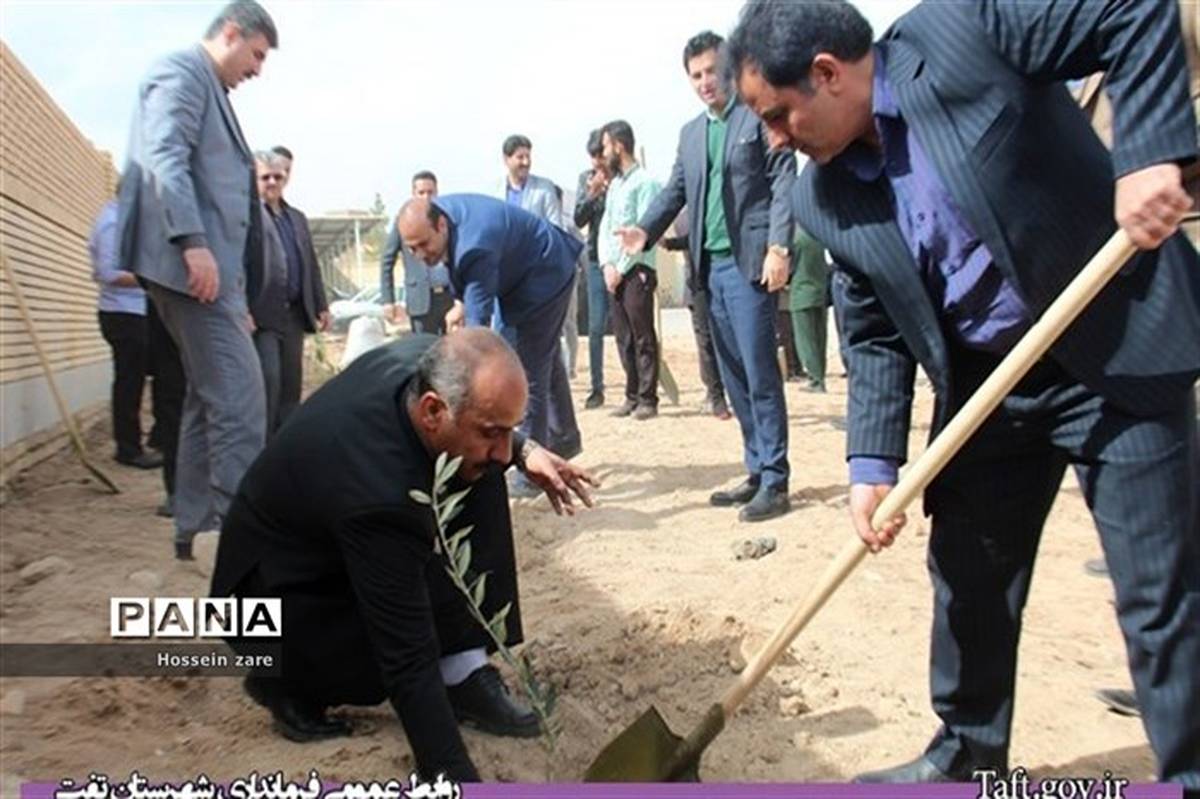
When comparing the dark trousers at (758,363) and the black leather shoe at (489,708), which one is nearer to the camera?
the black leather shoe at (489,708)

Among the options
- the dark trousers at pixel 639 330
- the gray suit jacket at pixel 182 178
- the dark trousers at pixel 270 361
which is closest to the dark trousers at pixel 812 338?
the dark trousers at pixel 639 330

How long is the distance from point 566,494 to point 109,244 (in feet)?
13.8

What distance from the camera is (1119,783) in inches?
71.4

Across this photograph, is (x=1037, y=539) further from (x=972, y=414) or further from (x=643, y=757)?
(x=643, y=757)

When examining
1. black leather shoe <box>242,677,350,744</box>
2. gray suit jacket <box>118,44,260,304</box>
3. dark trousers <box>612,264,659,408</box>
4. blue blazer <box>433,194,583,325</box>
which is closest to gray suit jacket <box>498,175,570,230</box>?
dark trousers <box>612,264,659,408</box>

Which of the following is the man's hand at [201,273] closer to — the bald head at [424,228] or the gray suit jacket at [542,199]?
the bald head at [424,228]

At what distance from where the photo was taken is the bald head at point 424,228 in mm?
4449

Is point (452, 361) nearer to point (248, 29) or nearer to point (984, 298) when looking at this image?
point (984, 298)

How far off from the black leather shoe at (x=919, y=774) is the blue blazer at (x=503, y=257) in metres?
2.82

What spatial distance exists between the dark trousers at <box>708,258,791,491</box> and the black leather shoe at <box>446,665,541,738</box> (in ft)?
6.31

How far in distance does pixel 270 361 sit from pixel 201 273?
1747mm

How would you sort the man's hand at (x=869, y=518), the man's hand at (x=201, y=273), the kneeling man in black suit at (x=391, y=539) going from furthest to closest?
1. the man's hand at (x=201, y=273)
2. the kneeling man in black suit at (x=391, y=539)
3. the man's hand at (x=869, y=518)

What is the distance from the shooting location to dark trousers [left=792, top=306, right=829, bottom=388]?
864 centimetres

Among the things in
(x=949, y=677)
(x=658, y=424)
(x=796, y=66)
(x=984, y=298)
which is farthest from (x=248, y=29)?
(x=658, y=424)
